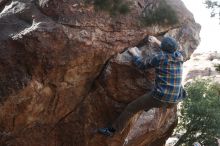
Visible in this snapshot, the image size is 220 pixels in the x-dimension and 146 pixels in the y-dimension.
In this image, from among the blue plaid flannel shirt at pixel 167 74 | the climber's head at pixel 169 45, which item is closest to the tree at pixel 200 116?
the blue plaid flannel shirt at pixel 167 74

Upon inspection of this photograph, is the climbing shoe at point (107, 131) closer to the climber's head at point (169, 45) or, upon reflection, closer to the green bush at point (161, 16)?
the climber's head at point (169, 45)

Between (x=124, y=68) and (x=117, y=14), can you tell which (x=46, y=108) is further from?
(x=117, y=14)

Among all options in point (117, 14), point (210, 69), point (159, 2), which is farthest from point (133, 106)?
point (210, 69)

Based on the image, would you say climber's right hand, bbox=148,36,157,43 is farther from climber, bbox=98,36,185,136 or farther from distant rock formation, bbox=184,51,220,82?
distant rock formation, bbox=184,51,220,82

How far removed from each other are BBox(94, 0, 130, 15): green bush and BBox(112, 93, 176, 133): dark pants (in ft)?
7.36

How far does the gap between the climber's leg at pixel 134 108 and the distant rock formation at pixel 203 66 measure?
3597 centimetres

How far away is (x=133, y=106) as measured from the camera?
9.30 meters

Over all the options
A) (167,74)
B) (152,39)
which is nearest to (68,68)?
(152,39)

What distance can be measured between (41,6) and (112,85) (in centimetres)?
273

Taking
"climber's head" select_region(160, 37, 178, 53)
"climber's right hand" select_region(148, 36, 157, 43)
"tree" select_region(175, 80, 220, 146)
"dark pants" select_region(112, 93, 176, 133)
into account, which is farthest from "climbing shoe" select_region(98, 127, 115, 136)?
"tree" select_region(175, 80, 220, 146)

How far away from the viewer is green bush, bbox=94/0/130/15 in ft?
30.6

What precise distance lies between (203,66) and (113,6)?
44.2 metres

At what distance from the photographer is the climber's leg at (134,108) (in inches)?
354

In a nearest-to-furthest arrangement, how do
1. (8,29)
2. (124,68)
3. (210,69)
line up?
(8,29)
(124,68)
(210,69)
